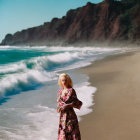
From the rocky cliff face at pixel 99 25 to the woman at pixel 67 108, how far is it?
1788 inches

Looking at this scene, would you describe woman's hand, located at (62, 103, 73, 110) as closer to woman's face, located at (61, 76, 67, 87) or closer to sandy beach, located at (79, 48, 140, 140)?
woman's face, located at (61, 76, 67, 87)

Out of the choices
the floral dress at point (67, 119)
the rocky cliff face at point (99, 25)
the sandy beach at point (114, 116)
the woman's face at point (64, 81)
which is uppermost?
the rocky cliff face at point (99, 25)

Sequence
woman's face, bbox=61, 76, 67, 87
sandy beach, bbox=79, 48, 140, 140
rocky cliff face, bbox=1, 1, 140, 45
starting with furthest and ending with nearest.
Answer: rocky cliff face, bbox=1, 1, 140, 45 → sandy beach, bbox=79, 48, 140, 140 → woman's face, bbox=61, 76, 67, 87

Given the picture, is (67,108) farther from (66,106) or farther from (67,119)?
(67,119)

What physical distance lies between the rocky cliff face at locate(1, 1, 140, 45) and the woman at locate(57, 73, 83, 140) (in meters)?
45.4

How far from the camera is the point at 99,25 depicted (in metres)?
61.9

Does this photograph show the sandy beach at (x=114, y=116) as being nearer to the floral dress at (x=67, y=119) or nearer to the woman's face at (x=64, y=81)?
the floral dress at (x=67, y=119)

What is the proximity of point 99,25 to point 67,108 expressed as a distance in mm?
60559

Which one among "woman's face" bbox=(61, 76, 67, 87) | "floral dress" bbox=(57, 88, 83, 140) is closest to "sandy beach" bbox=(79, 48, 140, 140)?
"floral dress" bbox=(57, 88, 83, 140)

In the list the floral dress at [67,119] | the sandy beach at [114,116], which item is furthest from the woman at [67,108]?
the sandy beach at [114,116]

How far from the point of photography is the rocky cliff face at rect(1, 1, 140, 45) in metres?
52.1

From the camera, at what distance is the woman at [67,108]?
3131 millimetres

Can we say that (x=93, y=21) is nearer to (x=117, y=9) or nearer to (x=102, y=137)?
(x=117, y=9)

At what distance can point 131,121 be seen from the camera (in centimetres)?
453
